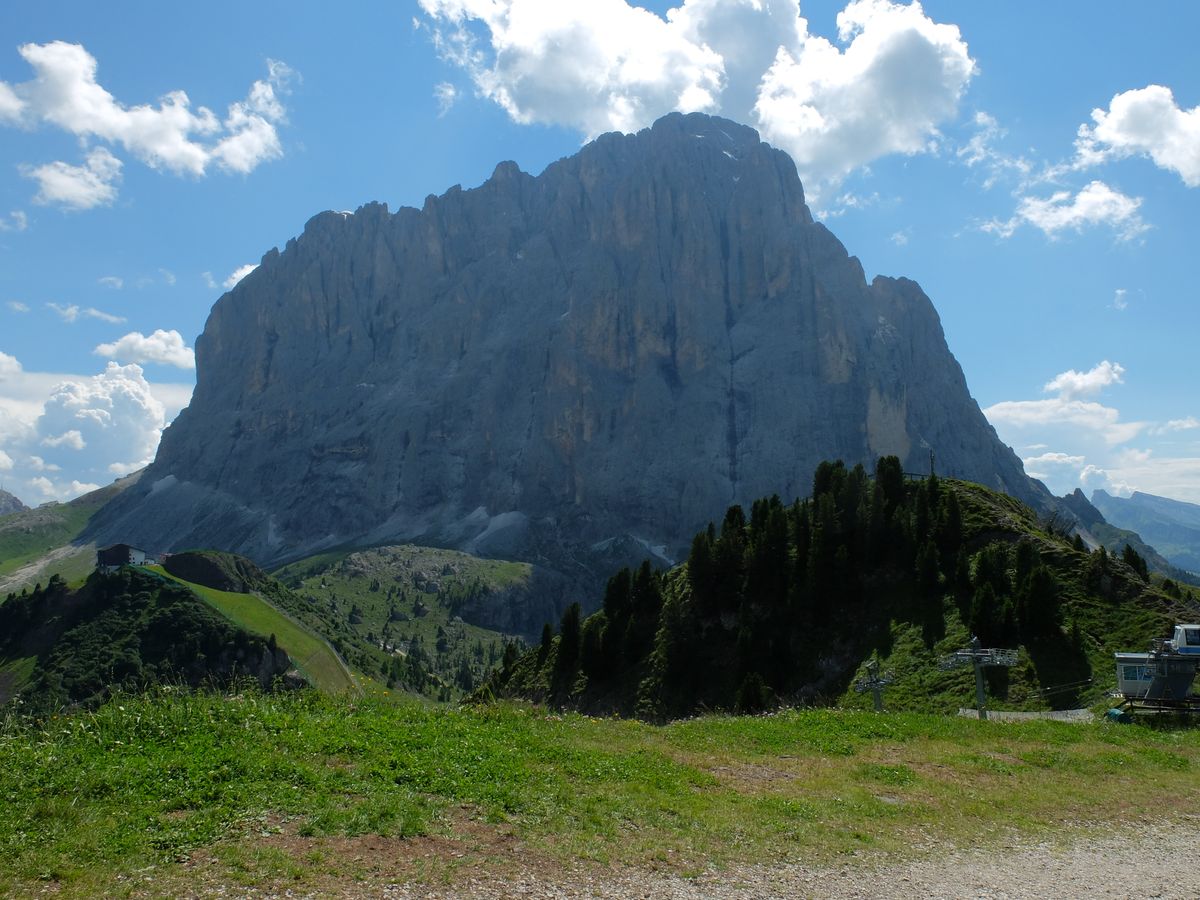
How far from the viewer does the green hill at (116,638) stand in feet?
303

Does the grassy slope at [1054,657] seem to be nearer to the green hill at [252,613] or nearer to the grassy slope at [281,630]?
the green hill at [252,613]

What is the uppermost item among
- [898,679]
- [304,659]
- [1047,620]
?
[1047,620]

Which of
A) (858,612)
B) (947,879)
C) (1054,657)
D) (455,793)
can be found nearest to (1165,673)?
(1054,657)

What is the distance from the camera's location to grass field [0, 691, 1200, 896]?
10.2 meters

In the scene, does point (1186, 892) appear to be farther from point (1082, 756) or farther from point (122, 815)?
point (122, 815)

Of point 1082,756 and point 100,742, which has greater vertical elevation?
point 100,742

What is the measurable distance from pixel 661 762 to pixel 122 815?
9732mm

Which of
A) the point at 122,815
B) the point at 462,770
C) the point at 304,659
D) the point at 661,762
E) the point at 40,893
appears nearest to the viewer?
the point at 40,893

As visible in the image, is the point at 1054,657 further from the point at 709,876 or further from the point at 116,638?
the point at 116,638

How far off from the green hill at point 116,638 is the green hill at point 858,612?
175 feet

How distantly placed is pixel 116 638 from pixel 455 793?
4198 inches

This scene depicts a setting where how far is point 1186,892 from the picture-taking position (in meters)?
11.9

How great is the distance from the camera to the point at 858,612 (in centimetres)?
4812

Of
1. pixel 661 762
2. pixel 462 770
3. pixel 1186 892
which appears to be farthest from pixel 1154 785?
pixel 462 770
